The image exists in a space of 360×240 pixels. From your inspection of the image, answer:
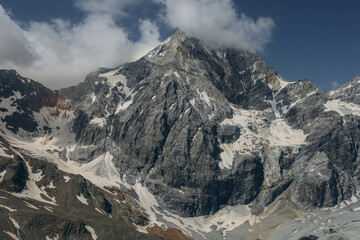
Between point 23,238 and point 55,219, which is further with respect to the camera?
point 55,219

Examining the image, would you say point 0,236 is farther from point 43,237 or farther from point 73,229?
point 73,229


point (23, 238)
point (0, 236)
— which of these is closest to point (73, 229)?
point (23, 238)

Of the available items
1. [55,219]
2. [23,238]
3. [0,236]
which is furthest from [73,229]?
[0,236]

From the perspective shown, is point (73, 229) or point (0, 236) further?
point (73, 229)

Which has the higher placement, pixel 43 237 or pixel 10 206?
pixel 10 206

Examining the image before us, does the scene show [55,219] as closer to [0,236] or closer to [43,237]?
[43,237]

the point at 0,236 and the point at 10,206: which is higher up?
the point at 10,206

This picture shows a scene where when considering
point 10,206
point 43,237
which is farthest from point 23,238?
point 10,206

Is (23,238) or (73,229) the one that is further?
(73,229)
